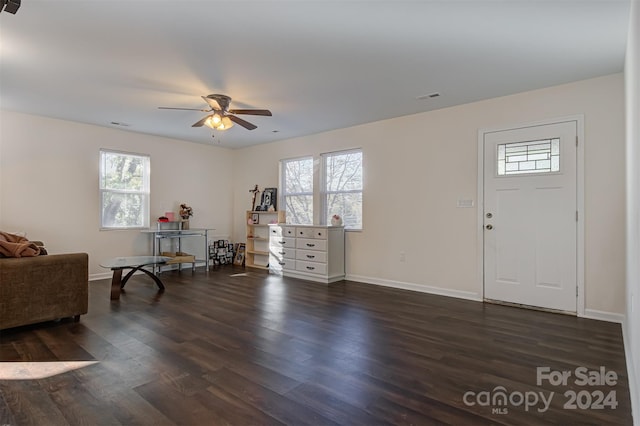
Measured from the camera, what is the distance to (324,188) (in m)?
6.02

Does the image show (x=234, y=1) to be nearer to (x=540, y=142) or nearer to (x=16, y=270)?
(x=16, y=270)

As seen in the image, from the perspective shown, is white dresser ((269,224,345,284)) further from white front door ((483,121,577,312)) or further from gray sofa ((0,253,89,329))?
gray sofa ((0,253,89,329))

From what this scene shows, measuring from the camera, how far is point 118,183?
585cm

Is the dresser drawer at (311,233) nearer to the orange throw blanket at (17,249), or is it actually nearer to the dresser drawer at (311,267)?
the dresser drawer at (311,267)

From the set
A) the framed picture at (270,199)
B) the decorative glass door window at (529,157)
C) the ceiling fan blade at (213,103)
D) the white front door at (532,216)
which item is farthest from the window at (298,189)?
the decorative glass door window at (529,157)

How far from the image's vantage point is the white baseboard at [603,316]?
11.1 ft

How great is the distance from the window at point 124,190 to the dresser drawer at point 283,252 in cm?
227

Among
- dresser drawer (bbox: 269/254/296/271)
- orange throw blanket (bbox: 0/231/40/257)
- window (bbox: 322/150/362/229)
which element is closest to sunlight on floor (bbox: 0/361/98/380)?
orange throw blanket (bbox: 0/231/40/257)

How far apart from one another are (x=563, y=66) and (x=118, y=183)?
6.27 metres

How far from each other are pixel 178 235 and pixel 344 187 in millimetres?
3093

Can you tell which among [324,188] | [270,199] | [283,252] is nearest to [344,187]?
[324,188]

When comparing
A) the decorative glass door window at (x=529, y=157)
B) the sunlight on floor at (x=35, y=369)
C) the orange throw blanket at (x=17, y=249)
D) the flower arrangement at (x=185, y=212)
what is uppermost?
the decorative glass door window at (x=529, y=157)

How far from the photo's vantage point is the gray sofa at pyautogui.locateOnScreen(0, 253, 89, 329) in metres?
3.02

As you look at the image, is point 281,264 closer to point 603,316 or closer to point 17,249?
point 17,249
